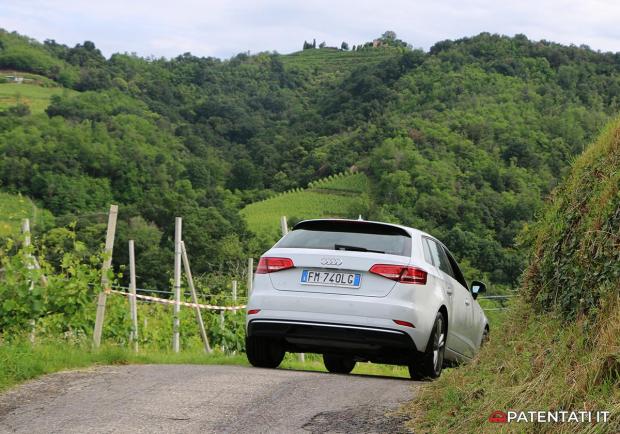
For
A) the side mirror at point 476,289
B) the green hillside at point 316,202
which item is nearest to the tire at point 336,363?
the side mirror at point 476,289

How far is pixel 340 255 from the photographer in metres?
10.4

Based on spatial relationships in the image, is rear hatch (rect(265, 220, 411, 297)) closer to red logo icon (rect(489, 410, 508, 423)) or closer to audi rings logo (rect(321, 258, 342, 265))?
audi rings logo (rect(321, 258, 342, 265))

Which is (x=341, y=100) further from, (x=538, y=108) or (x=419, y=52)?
(x=538, y=108)

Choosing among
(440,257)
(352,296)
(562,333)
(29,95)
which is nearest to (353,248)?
(352,296)

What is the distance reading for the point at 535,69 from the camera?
147 meters

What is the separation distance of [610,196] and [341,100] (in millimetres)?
147884

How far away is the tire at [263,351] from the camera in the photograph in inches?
434

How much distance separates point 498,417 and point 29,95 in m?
161

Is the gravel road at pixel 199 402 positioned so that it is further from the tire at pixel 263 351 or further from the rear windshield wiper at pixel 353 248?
the rear windshield wiper at pixel 353 248

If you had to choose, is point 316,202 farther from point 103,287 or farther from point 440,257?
point 440,257

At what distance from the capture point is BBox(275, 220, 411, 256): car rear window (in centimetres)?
1053

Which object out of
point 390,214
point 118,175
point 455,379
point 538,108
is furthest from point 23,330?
point 538,108

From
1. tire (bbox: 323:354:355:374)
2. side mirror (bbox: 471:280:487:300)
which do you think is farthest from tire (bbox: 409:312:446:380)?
tire (bbox: 323:354:355:374)

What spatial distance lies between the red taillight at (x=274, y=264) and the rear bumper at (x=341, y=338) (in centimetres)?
50
